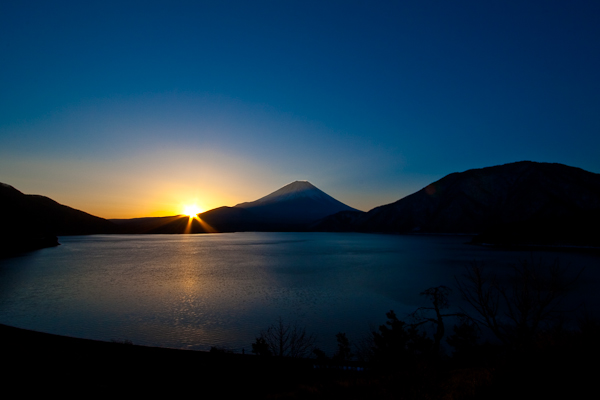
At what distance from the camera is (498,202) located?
469 ft

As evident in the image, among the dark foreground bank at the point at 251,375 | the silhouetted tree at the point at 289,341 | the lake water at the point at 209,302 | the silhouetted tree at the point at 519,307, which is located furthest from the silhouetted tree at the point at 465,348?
the silhouetted tree at the point at 289,341

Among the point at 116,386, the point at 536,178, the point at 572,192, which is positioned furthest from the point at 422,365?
the point at 536,178

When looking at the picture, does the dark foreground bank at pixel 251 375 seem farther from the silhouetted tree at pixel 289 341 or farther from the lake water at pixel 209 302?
the lake water at pixel 209 302

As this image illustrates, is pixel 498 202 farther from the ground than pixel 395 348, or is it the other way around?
pixel 498 202

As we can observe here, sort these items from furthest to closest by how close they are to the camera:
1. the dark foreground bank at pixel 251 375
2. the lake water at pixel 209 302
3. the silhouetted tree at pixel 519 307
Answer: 1. the lake water at pixel 209 302
2. the silhouetted tree at pixel 519 307
3. the dark foreground bank at pixel 251 375

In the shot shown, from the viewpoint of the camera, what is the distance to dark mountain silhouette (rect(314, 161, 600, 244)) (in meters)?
114

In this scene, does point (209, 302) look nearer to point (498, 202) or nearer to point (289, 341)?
point (289, 341)

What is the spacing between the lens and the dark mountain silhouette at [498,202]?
11356 centimetres

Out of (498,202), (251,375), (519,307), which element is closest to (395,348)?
(519,307)

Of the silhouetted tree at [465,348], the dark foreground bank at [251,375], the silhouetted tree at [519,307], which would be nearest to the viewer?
the dark foreground bank at [251,375]

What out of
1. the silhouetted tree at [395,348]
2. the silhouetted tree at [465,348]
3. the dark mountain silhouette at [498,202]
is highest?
the dark mountain silhouette at [498,202]

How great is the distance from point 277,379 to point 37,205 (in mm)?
213781

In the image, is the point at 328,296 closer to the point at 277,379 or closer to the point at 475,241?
the point at 277,379

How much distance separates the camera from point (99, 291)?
963 inches
